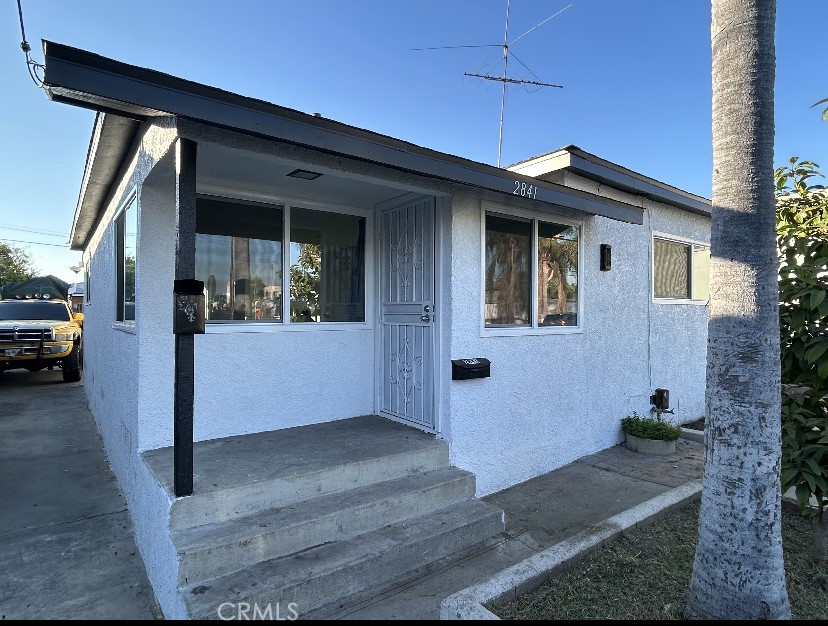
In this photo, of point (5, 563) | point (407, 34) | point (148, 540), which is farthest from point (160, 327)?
point (407, 34)

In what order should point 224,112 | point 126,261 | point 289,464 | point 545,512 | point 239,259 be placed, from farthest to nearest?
point 126,261 < point 239,259 < point 545,512 < point 289,464 < point 224,112

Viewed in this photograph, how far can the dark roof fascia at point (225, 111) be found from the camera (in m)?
2.13

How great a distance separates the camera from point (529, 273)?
16.6 feet

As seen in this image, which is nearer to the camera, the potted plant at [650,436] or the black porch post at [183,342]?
the black porch post at [183,342]

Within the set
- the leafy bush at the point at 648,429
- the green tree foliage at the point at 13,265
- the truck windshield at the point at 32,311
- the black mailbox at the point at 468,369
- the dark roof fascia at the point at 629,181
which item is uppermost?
the green tree foliage at the point at 13,265

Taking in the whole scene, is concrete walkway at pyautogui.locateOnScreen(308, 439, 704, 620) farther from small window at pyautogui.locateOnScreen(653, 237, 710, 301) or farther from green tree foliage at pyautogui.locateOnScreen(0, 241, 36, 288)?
green tree foliage at pyautogui.locateOnScreen(0, 241, 36, 288)

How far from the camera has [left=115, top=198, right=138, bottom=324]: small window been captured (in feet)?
13.9

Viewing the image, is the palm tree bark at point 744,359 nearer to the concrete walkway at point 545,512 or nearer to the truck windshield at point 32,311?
the concrete walkway at point 545,512

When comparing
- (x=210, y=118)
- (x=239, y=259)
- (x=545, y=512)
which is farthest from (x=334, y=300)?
(x=545, y=512)

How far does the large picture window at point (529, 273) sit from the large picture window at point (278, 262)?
141 centimetres

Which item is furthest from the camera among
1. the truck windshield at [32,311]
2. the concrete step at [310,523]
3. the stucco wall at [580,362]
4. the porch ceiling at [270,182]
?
the truck windshield at [32,311]
